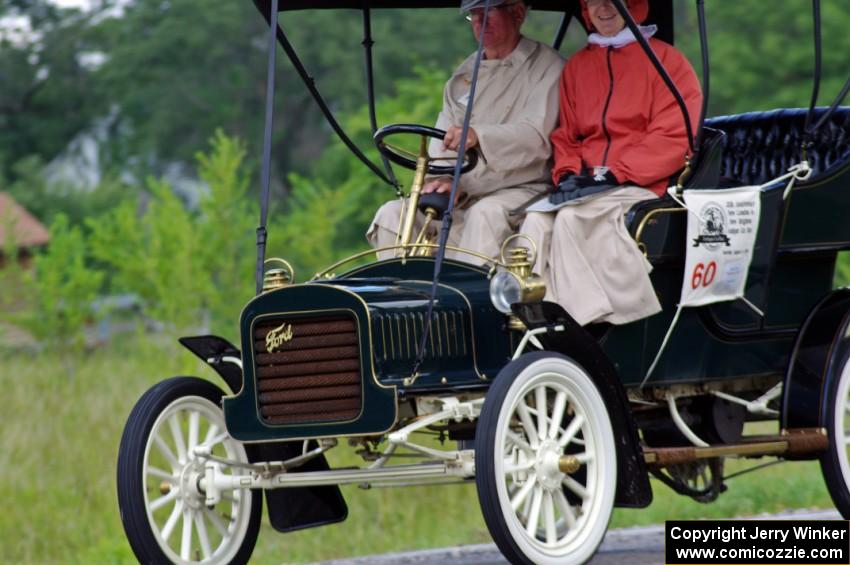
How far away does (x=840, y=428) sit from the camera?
788 centimetres

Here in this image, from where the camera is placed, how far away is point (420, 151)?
7.52 m

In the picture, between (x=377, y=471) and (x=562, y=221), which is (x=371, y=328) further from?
(x=562, y=221)

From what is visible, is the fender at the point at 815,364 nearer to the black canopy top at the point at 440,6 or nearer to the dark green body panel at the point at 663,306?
the dark green body panel at the point at 663,306

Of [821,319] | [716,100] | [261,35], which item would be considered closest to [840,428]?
[821,319]

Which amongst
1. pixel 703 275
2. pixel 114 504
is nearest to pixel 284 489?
pixel 703 275

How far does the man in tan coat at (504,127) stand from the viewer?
7.45 m

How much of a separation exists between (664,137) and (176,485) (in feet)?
8.71

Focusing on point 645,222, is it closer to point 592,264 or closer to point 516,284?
point 592,264

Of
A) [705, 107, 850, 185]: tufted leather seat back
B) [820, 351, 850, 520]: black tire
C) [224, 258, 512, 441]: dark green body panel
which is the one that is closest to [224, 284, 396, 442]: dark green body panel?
[224, 258, 512, 441]: dark green body panel

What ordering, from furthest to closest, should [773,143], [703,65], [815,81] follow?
1. [773,143]
2. [815,81]
3. [703,65]

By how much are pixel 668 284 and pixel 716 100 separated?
2965cm

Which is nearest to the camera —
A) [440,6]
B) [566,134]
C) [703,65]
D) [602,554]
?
[703,65]

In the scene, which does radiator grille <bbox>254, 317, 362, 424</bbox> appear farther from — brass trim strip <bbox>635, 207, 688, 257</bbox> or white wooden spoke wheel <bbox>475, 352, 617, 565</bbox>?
brass trim strip <bbox>635, 207, 688, 257</bbox>

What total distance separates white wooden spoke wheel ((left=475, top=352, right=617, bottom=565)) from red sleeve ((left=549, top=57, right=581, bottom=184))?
1381 mm
